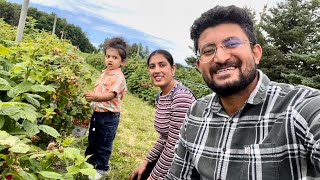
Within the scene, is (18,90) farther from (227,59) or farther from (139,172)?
(139,172)

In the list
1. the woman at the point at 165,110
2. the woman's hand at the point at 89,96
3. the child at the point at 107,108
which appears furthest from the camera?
the child at the point at 107,108

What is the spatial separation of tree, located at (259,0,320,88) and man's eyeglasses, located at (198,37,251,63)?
1716 centimetres

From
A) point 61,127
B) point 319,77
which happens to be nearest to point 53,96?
point 61,127

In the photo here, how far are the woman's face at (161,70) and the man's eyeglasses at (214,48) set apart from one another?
104cm

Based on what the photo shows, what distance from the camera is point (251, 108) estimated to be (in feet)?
5.07

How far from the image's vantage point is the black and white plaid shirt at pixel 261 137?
130 cm

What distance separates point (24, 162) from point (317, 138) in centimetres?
121

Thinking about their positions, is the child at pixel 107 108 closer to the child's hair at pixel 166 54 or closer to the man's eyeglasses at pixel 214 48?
the child's hair at pixel 166 54

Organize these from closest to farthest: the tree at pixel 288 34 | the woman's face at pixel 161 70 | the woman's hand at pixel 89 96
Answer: the woman's face at pixel 161 70
the woman's hand at pixel 89 96
the tree at pixel 288 34

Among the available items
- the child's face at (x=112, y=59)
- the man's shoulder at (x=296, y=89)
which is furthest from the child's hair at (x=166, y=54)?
the man's shoulder at (x=296, y=89)

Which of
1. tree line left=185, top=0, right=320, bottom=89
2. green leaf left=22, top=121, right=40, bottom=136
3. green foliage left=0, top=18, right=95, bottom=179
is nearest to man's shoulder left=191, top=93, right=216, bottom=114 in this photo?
green foliage left=0, top=18, right=95, bottom=179

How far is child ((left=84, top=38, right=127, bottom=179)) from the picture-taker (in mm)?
3707

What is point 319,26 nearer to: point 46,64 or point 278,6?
point 278,6

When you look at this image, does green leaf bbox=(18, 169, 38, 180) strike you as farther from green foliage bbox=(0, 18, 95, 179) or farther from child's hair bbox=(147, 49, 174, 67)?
child's hair bbox=(147, 49, 174, 67)
